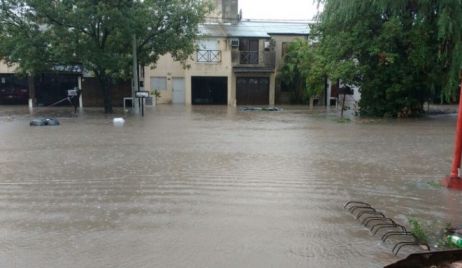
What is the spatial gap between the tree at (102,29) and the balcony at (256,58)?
11107 millimetres

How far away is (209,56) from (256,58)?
3.61 m

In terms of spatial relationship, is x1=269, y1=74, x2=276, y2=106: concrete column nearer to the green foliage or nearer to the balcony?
the green foliage

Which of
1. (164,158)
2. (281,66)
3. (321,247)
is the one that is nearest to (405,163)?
(164,158)

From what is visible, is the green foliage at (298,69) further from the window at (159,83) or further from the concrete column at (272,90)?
the window at (159,83)

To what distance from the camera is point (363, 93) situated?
25.1 meters

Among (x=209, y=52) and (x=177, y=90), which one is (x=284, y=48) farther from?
(x=177, y=90)

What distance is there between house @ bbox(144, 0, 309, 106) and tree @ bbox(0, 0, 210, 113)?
10370 mm

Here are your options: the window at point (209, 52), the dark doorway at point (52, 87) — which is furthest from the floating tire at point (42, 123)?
the window at point (209, 52)

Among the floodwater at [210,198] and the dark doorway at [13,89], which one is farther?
the dark doorway at [13,89]

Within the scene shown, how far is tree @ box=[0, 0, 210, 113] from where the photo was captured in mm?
23984

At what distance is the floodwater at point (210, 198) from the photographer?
5523mm

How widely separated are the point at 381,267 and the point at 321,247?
2.68 ft

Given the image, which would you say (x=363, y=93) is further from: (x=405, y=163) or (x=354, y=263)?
(x=354, y=263)

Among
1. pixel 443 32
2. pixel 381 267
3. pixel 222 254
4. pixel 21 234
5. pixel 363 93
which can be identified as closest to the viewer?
pixel 381 267
